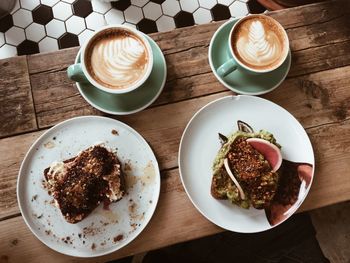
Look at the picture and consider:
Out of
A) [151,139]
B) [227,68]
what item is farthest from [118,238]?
[227,68]

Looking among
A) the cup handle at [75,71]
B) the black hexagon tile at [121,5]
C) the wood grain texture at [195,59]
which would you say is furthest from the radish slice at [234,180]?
the black hexagon tile at [121,5]

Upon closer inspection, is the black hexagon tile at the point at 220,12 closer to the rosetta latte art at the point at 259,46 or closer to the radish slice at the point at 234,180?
the rosetta latte art at the point at 259,46

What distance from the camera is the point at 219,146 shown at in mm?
1120

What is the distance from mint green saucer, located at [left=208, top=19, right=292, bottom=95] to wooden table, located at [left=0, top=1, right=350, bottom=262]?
0.04 metres

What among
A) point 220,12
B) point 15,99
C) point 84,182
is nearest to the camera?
point 84,182

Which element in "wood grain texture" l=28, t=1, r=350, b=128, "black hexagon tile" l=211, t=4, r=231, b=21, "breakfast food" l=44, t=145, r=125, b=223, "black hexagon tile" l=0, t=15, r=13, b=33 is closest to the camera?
"breakfast food" l=44, t=145, r=125, b=223

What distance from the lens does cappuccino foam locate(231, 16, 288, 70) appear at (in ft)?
3.57

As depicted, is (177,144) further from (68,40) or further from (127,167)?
(68,40)

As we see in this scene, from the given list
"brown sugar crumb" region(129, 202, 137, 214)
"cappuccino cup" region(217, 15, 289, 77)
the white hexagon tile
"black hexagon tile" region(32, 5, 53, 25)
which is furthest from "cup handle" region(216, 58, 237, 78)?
"black hexagon tile" region(32, 5, 53, 25)

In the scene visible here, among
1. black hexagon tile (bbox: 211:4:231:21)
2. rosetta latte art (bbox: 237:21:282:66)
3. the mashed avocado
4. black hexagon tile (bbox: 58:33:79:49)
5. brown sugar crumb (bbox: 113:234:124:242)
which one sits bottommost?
black hexagon tile (bbox: 58:33:79:49)

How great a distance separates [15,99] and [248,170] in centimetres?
66

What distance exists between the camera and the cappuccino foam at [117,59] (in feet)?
3.42

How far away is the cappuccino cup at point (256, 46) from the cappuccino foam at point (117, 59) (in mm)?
235

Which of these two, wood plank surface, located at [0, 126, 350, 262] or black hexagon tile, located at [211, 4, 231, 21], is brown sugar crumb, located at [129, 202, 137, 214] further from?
black hexagon tile, located at [211, 4, 231, 21]
